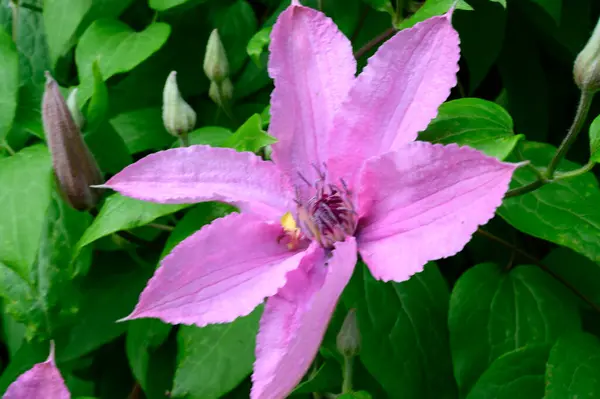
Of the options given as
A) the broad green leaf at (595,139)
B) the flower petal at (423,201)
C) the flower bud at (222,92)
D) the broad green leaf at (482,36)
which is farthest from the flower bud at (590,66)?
the flower bud at (222,92)

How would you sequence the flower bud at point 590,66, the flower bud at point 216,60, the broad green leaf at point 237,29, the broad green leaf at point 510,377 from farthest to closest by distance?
1. the broad green leaf at point 237,29
2. the flower bud at point 216,60
3. the broad green leaf at point 510,377
4. the flower bud at point 590,66

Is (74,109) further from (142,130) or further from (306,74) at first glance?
(306,74)

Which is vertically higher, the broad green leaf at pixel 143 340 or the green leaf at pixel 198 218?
the green leaf at pixel 198 218


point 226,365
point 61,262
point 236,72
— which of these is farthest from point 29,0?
point 226,365

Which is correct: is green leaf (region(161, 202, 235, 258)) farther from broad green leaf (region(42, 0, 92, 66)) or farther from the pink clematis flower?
broad green leaf (region(42, 0, 92, 66))

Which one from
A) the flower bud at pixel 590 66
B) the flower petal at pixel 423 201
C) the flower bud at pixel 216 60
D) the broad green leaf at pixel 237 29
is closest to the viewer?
the flower petal at pixel 423 201

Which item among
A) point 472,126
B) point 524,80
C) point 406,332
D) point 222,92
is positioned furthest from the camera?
point 524,80

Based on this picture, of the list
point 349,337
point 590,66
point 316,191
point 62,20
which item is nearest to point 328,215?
point 316,191

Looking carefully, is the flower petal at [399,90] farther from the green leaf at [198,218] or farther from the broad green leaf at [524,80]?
the broad green leaf at [524,80]
